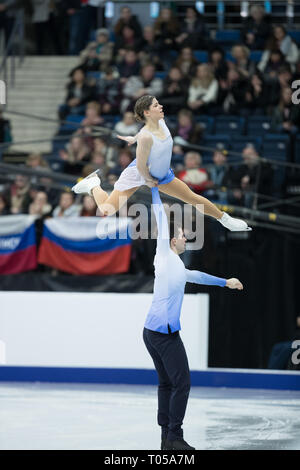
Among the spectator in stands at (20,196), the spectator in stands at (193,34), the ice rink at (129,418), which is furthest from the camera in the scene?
the spectator in stands at (193,34)

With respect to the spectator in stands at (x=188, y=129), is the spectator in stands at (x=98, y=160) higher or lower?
lower

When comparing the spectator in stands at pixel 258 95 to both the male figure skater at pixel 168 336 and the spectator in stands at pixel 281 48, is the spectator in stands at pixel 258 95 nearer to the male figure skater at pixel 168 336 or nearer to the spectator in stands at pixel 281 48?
the spectator in stands at pixel 281 48

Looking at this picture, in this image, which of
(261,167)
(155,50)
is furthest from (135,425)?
(155,50)

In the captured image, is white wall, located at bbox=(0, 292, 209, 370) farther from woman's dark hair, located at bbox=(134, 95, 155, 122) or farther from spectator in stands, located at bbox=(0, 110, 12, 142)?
woman's dark hair, located at bbox=(134, 95, 155, 122)

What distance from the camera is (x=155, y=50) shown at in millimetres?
16359

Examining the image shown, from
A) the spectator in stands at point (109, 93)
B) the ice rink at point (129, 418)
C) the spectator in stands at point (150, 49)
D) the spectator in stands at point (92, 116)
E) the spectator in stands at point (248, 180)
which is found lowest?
the ice rink at point (129, 418)

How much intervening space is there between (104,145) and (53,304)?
9.37ft

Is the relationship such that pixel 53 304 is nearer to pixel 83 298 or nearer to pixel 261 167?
pixel 83 298

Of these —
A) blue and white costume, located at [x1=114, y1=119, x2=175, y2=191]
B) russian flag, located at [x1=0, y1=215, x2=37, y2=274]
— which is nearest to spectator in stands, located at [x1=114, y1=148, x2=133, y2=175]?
russian flag, located at [x1=0, y1=215, x2=37, y2=274]

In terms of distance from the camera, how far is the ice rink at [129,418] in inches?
304

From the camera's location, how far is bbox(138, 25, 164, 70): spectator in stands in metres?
16.1

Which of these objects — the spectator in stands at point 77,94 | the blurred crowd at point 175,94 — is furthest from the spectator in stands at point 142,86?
the spectator in stands at point 77,94

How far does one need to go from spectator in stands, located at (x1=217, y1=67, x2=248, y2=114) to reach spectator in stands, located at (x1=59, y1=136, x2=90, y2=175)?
2599 mm

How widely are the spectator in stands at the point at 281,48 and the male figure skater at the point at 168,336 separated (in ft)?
29.7
